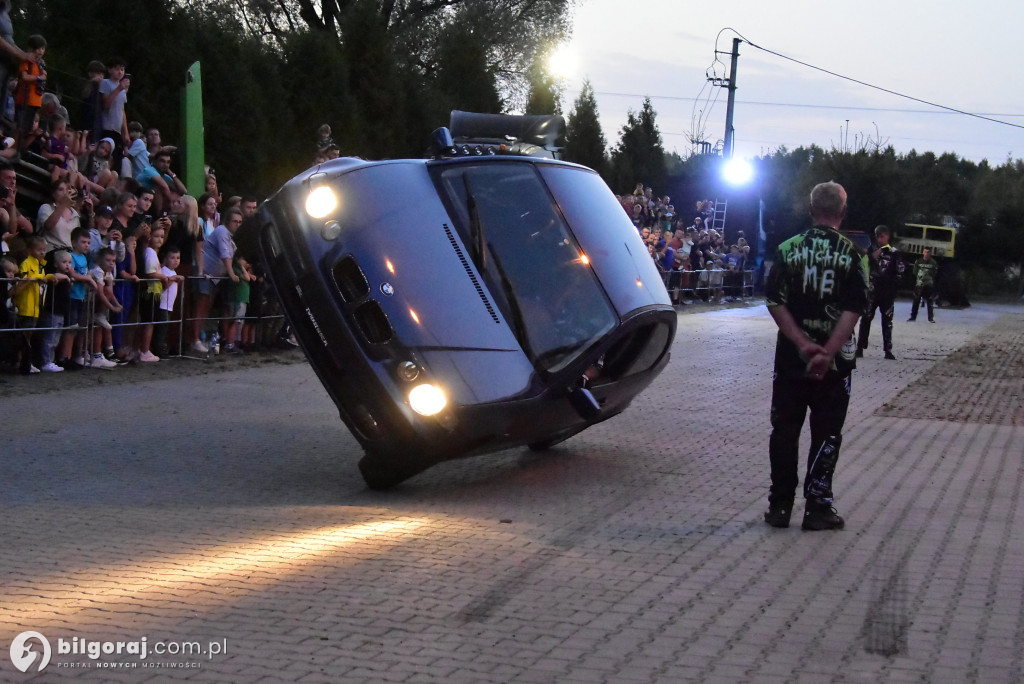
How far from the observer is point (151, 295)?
16.5 m

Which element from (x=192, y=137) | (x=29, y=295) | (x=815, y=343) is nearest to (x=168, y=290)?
(x=29, y=295)

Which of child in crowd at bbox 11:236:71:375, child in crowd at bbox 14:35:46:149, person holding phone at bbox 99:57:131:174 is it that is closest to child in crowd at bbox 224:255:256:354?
person holding phone at bbox 99:57:131:174

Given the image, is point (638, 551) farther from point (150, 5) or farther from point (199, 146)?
point (150, 5)

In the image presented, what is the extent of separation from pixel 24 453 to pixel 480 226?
3882mm

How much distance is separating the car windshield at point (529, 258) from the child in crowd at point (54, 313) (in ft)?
22.9

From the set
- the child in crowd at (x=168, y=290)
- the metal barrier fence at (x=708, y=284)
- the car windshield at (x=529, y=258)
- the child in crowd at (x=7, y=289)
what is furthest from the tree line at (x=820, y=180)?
the car windshield at (x=529, y=258)

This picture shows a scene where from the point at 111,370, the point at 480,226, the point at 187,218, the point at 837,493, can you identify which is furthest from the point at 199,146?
the point at 837,493

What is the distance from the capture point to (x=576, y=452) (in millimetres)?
10922

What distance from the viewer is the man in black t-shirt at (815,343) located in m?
7.81

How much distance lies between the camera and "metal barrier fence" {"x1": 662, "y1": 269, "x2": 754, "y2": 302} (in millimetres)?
34188

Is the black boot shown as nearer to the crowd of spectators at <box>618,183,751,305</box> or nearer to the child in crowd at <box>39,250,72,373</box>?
the child in crowd at <box>39,250,72,373</box>

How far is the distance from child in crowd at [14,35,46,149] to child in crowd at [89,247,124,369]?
2030mm

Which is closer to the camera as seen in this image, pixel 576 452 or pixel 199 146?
pixel 576 452

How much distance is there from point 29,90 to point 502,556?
11.3 metres
